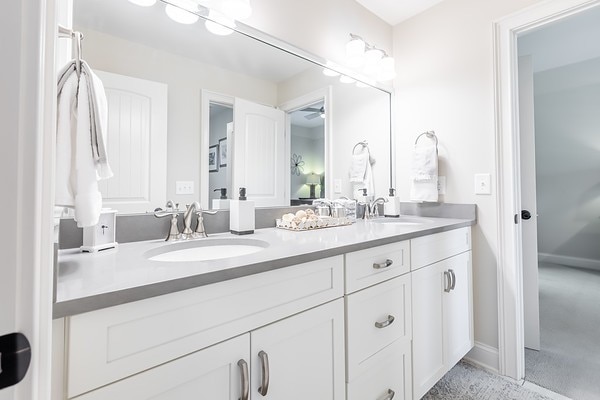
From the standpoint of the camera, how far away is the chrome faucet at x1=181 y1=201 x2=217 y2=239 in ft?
3.78

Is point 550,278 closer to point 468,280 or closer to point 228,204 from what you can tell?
point 468,280

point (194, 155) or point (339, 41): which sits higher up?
point (339, 41)

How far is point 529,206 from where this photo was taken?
1.87m

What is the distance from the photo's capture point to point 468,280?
5.58 feet

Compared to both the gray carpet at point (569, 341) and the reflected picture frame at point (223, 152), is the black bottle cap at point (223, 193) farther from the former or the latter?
the gray carpet at point (569, 341)

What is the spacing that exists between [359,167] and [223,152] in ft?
3.39

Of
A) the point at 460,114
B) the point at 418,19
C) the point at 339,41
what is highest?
the point at 418,19

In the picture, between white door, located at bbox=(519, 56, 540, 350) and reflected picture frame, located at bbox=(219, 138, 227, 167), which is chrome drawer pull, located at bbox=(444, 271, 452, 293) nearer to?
white door, located at bbox=(519, 56, 540, 350)

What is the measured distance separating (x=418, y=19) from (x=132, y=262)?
2303 mm

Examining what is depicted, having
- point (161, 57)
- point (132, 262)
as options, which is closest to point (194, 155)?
point (161, 57)

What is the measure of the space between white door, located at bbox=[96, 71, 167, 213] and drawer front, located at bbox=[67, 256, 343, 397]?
612mm

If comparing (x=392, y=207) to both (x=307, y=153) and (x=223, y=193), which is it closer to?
(x=307, y=153)

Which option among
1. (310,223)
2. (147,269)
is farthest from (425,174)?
(147,269)

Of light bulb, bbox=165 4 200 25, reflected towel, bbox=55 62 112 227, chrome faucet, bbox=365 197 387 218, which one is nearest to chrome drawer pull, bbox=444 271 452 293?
chrome faucet, bbox=365 197 387 218
